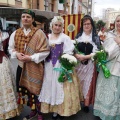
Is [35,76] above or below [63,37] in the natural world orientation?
below

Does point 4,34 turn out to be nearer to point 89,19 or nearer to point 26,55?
point 26,55

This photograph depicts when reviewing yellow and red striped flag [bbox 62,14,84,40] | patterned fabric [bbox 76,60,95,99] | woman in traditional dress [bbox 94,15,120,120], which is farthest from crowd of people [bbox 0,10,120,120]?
yellow and red striped flag [bbox 62,14,84,40]

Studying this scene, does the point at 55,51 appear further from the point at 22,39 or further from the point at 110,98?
the point at 110,98

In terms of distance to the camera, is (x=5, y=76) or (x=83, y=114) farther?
(x=83, y=114)

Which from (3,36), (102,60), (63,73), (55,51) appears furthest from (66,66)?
(3,36)

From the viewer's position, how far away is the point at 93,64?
3.20m

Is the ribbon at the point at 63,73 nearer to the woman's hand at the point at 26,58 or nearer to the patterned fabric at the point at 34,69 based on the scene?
the patterned fabric at the point at 34,69

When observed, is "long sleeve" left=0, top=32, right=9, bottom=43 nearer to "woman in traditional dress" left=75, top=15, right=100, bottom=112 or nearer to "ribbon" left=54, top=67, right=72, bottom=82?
"ribbon" left=54, top=67, right=72, bottom=82

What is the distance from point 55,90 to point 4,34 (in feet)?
3.46

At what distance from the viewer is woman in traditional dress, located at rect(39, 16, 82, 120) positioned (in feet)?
9.18

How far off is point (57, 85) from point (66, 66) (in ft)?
1.02

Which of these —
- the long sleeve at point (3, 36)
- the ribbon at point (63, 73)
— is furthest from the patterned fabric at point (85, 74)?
the long sleeve at point (3, 36)

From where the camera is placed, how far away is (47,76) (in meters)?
2.86

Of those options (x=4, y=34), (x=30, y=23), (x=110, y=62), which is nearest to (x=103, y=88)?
(x=110, y=62)
